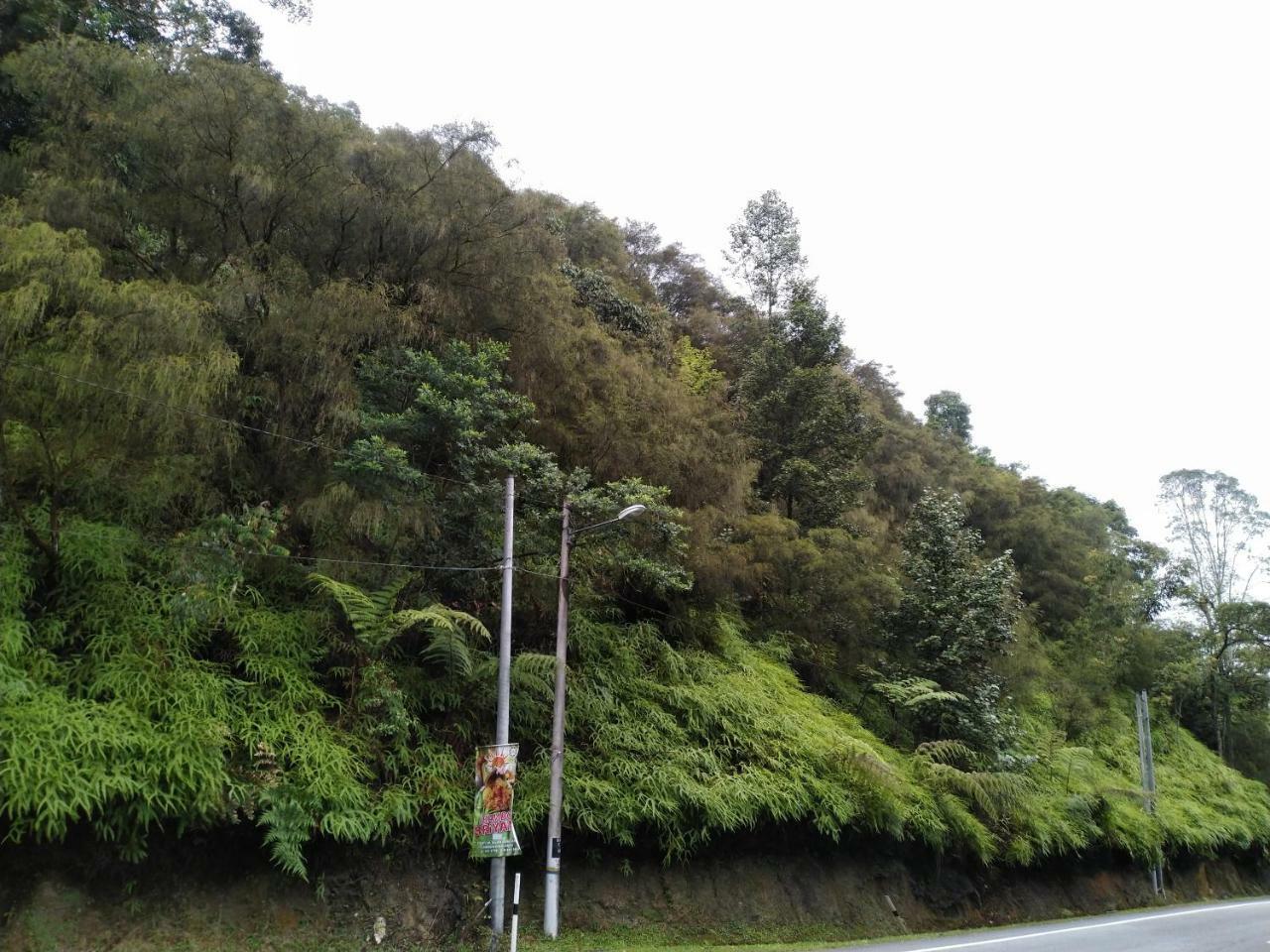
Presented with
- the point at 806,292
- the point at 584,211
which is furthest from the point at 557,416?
the point at 584,211

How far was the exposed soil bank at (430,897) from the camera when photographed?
9461mm

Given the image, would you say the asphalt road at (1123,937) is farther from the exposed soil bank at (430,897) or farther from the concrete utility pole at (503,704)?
the concrete utility pole at (503,704)

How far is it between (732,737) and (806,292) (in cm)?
1569

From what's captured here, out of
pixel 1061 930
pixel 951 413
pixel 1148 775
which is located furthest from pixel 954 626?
pixel 951 413

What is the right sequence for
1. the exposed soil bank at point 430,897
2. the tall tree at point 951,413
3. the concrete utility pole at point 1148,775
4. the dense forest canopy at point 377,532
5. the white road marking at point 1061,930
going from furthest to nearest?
the tall tree at point 951,413
the concrete utility pole at point 1148,775
the white road marking at point 1061,930
the dense forest canopy at point 377,532
the exposed soil bank at point 430,897

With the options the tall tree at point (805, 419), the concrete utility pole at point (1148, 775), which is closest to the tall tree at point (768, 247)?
the tall tree at point (805, 419)

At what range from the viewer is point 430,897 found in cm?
1162

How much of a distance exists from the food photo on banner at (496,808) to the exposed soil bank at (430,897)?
106cm

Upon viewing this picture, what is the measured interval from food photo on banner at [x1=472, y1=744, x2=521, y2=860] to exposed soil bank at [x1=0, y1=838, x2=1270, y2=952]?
1058 mm

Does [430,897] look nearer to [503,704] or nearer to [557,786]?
[557,786]

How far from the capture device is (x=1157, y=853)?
951 inches

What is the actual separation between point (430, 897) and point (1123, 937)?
37.3ft

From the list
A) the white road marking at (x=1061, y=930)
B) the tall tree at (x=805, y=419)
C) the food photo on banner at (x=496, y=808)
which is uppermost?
the tall tree at (x=805, y=419)

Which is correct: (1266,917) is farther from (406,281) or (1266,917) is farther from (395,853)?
(406,281)
